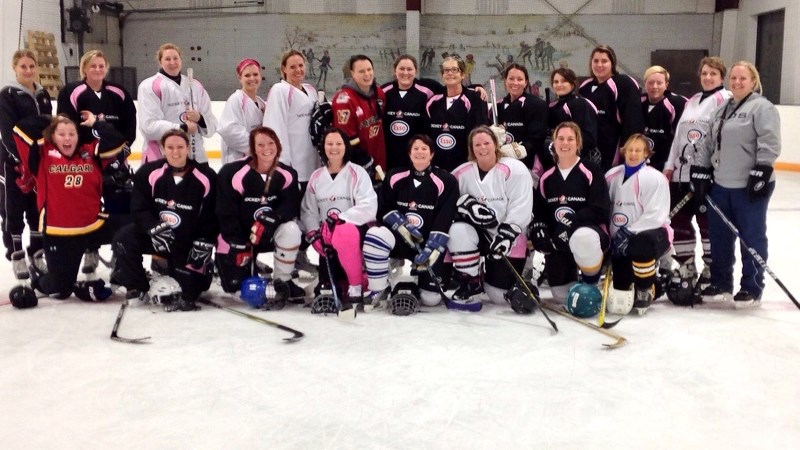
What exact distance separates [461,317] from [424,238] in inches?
16.3

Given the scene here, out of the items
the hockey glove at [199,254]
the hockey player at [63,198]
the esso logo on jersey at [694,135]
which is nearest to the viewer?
the hockey glove at [199,254]

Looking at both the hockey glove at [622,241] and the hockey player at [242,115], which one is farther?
the hockey player at [242,115]

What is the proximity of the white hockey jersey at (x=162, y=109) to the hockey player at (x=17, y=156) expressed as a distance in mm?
545

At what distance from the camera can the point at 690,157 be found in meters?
3.54

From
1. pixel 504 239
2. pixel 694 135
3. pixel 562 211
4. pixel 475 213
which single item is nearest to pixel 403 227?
pixel 475 213

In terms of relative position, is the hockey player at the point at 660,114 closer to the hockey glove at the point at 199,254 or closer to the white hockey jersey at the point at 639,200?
the white hockey jersey at the point at 639,200

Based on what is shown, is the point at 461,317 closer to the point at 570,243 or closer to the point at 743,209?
the point at 570,243

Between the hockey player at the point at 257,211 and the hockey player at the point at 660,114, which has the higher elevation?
the hockey player at the point at 660,114

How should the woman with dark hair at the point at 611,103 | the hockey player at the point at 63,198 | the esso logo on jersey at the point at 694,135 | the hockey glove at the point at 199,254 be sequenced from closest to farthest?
the hockey glove at the point at 199,254 < the hockey player at the point at 63,198 < the esso logo on jersey at the point at 694,135 < the woman with dark hair at the point at 611,103

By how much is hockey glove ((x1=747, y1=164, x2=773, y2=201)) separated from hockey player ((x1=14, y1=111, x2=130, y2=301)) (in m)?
Result: 3.04

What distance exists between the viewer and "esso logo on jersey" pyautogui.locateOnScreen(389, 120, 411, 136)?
3732 mm

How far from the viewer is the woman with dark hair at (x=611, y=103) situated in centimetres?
367

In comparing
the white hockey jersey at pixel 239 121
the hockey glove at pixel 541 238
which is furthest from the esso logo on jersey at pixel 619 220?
the white hockey jersey at pixel 239 121

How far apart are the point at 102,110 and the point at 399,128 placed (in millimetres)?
1553
